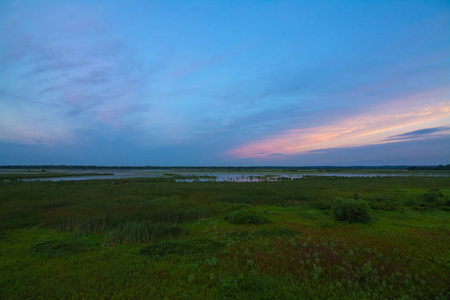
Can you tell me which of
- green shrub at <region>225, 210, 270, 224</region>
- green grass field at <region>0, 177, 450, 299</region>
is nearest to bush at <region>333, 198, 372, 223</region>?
green grass field at <region>0, 177, 450, 299</region>

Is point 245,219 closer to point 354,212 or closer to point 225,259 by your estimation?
point 225,259

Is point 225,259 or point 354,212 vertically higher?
point 354,212

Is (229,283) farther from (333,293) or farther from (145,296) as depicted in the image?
(333,293)

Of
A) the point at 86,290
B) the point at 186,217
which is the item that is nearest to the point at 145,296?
the point at 86,290

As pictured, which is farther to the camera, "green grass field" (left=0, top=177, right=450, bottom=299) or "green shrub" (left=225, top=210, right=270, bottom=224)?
"green shrub" (left=225, top=210, right=270, bottom=224)

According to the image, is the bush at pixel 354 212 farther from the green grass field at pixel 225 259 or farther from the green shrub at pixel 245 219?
the green shrub at pixel 245 219

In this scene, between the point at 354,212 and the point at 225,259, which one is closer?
the point at 225,259

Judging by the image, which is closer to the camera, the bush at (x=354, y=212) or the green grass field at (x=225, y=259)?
the green grass field at (x=225, y=259)

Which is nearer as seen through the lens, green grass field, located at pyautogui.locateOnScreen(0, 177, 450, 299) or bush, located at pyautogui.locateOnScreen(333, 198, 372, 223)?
green grass field, located at pyautogui.locateOnScreen(0, 177, 450, 299)

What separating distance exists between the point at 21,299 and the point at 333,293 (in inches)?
319

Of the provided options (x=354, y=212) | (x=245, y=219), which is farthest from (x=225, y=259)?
A: (x=354, y=212)

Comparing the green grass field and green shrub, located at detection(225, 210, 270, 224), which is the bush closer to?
the green grass field

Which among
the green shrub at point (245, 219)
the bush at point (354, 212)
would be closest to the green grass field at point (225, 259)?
the green shrub at point (245, 219)

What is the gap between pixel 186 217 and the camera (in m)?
14.2
